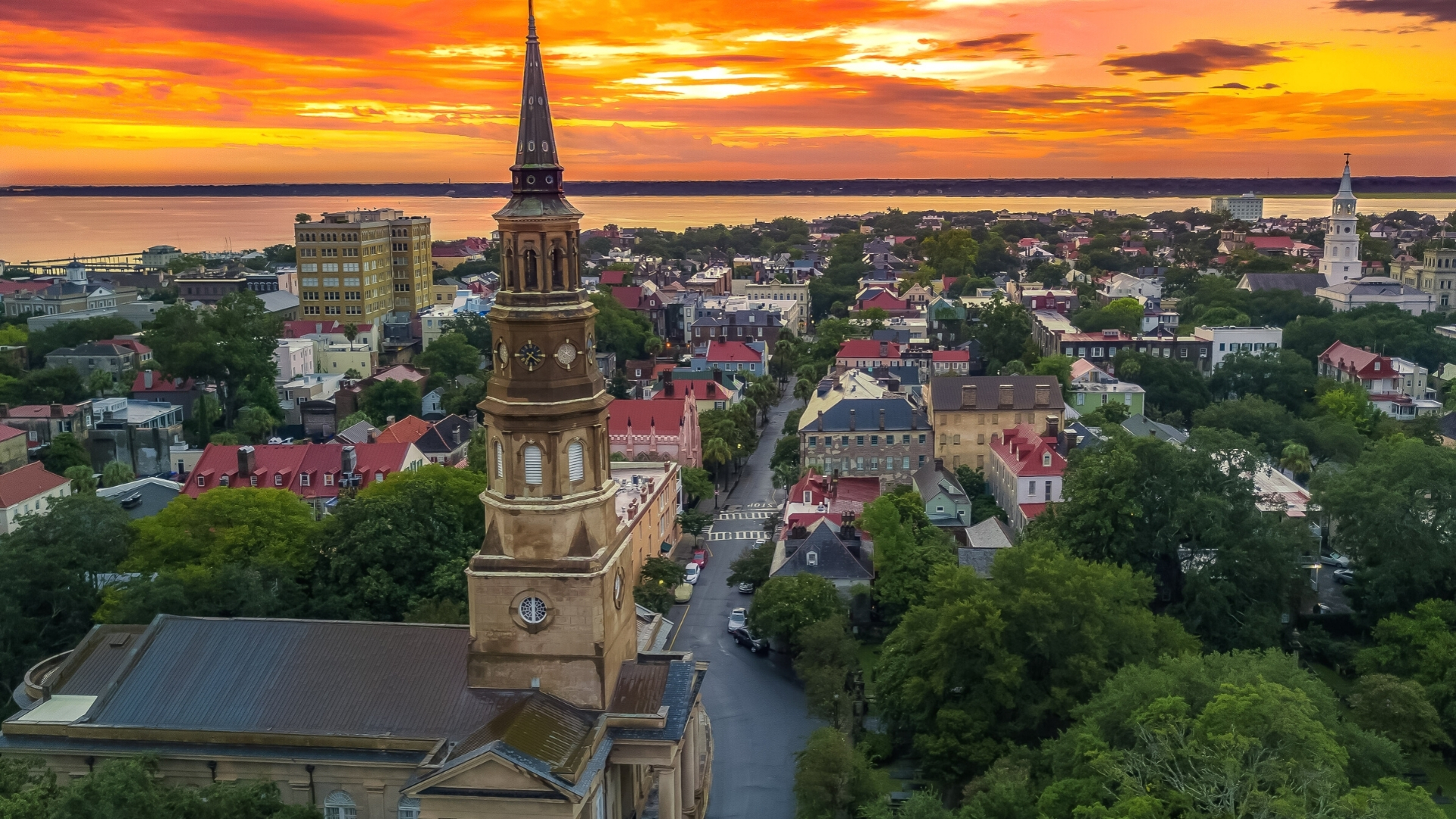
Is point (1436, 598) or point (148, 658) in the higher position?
point (148, 658)

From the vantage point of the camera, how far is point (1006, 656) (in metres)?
37.4

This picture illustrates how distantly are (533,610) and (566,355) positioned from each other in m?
6.39

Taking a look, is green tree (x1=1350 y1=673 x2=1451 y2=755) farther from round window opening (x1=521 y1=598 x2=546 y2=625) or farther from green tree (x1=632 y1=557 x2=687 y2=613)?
round window opening (x1=521 y1=598 x2=546 y2=625)

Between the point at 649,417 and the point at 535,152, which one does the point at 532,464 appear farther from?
the point at 649,417

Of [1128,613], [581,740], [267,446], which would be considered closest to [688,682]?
[581,740]

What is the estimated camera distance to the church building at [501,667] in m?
29.6

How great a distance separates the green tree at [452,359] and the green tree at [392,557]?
57.7 m

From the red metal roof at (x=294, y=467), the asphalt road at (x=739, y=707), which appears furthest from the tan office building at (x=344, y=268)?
the asphalt road at (x=739, y=707)

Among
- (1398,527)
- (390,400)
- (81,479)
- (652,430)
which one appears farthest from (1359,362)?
(81,479)

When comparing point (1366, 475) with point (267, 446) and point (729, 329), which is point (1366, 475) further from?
point (729, 329)

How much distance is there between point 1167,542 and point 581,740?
28.4 m

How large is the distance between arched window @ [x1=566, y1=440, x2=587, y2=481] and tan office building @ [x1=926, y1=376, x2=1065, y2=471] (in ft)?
157

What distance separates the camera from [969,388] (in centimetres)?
7538

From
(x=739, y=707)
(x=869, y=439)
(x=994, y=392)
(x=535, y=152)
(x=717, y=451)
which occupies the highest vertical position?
(x=535, y=152)
